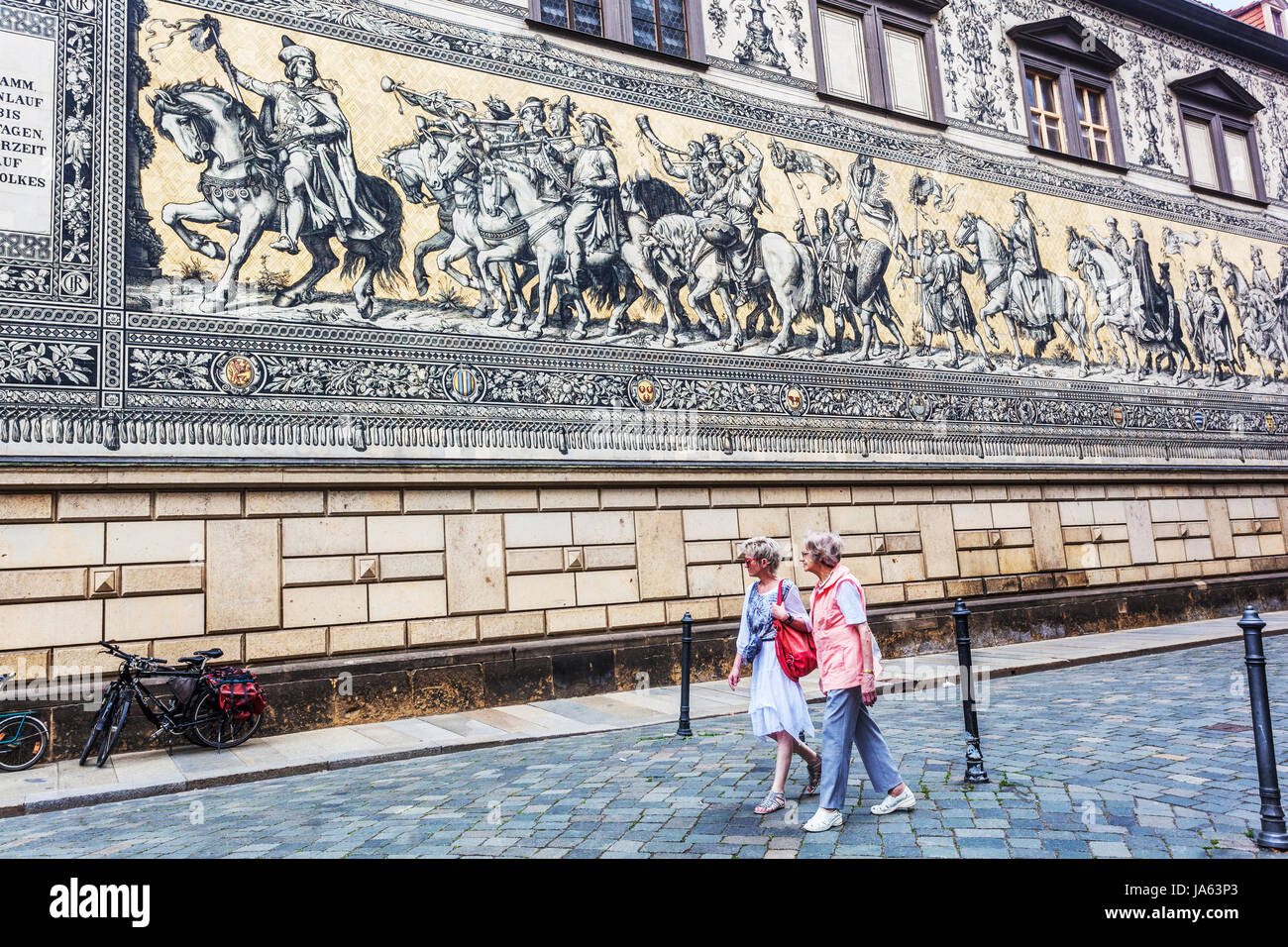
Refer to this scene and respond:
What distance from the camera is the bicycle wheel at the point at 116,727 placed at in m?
7.75

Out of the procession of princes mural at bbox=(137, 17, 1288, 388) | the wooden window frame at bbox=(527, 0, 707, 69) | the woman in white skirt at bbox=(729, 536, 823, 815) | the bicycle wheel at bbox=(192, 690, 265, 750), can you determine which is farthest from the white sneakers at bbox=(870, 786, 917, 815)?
the wooden window frame at bbox=(527, 0, 707, 69)

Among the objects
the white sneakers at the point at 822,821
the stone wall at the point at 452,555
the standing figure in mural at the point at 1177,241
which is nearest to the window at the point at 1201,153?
the standing figure in mural at the point at 1177,241

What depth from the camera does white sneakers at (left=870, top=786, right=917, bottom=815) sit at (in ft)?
16.2

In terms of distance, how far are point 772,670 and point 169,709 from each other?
234 inches

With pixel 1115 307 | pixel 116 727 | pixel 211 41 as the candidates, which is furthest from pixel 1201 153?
pixel 116 727

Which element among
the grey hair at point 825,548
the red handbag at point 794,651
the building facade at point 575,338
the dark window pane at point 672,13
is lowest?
the red handbag at point 794,651

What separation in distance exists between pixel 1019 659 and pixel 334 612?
343 inches

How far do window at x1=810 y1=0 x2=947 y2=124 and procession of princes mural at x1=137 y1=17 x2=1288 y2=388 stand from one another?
4.24ft

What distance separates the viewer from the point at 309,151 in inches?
402

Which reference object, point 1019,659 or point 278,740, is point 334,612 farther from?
point 1019,659

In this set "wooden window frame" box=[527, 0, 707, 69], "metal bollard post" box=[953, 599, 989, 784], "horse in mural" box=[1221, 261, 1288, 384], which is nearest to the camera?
"metal bollard post" box=[953, 599, 989, 784]

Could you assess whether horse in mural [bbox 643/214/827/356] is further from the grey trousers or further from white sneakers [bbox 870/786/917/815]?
white sneakers [bbox 870/786/917/815]

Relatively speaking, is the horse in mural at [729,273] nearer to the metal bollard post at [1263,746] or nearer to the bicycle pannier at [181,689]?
the bicycle pannier at [181,689]

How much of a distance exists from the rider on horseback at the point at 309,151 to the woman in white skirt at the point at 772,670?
7085 millimetres
